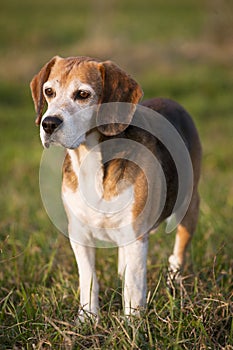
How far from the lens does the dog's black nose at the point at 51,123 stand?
3.40 m

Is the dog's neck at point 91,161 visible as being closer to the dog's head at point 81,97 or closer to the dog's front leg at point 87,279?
the dog's head at point 81,97

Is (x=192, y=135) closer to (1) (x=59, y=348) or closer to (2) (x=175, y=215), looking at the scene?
(2) (x=175, y=215)

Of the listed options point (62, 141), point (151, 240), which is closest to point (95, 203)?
point (62, 141)

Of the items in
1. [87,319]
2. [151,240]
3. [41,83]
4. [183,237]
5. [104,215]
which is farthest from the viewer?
[151,240]

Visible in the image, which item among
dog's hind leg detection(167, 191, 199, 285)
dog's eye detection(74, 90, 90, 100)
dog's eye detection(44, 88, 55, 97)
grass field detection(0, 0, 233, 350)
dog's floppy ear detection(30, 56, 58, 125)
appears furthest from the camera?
dog's hind leg detection(167, 191, 199, 285)

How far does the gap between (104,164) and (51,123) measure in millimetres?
523

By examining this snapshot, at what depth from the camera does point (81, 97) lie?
11.8 feet

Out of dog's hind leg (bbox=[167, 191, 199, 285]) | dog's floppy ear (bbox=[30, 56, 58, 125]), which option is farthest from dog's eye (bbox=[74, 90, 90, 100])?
dog's hind leg (bbox=[167, 191, 199, 285])

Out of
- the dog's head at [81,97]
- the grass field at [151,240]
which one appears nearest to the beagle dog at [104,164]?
the dog's head at [81,97]

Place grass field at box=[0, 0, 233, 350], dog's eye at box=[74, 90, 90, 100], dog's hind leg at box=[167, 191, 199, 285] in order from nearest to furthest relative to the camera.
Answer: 1. grass field at box=[0, 0, 233, 350]
2. dog's eye at box=[74, 90, 90, 100]
3. dog's hind leg at box=[167, 191, 199, 285]

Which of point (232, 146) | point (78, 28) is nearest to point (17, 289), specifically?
point (232, 146)

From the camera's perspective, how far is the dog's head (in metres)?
3.47

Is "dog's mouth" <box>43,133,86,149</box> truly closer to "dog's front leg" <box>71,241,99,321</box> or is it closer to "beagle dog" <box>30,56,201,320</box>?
"beagle dog" <box>30,56,201,320</box>

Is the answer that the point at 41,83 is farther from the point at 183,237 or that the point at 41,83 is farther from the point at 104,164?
the point at 183,237
